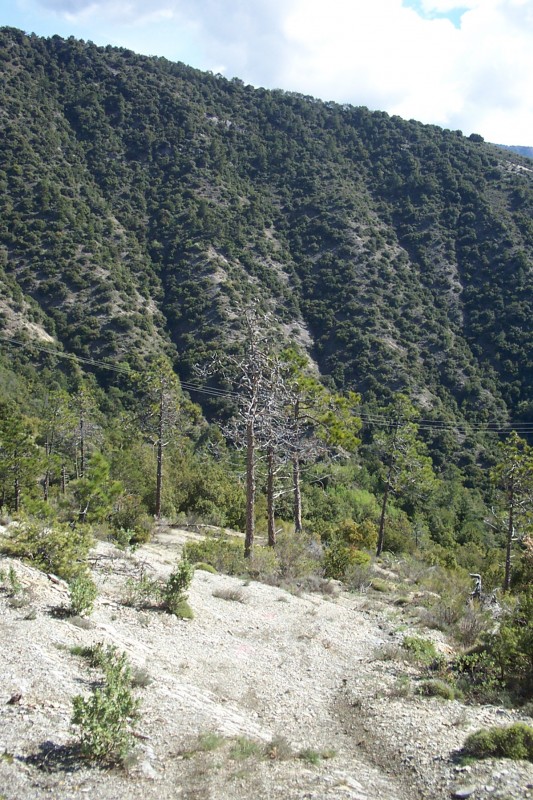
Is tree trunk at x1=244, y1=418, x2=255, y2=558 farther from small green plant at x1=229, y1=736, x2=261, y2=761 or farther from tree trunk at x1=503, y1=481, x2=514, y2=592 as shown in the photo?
tree trunk at x1=503, y1=481, x2=514, y2=592

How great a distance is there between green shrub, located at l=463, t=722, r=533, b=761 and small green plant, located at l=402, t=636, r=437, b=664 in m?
2.89

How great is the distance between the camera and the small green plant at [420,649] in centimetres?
904

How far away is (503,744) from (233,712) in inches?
114

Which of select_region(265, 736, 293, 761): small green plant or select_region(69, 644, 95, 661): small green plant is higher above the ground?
select_region(69, 644, 95, 661): small green plant

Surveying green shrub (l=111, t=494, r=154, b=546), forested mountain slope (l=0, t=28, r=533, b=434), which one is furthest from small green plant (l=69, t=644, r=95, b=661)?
forested mountain slope (l=0, t=28, r=533, b=434)

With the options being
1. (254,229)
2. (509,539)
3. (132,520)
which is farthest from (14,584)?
(254,229)

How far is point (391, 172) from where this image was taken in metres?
74.9

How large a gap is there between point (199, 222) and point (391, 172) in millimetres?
29251

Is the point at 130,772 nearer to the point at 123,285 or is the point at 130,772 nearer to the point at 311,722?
the point at 311,722

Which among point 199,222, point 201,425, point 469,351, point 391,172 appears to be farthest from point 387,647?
point 391,172

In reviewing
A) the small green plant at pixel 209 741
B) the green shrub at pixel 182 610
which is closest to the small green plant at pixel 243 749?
the small green plant at pixel 209 741

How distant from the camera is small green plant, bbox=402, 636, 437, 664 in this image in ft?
29.7

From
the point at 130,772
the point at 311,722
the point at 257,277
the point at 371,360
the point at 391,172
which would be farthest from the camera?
the point at 391,172

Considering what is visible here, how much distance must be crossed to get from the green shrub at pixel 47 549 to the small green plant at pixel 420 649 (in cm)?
548
